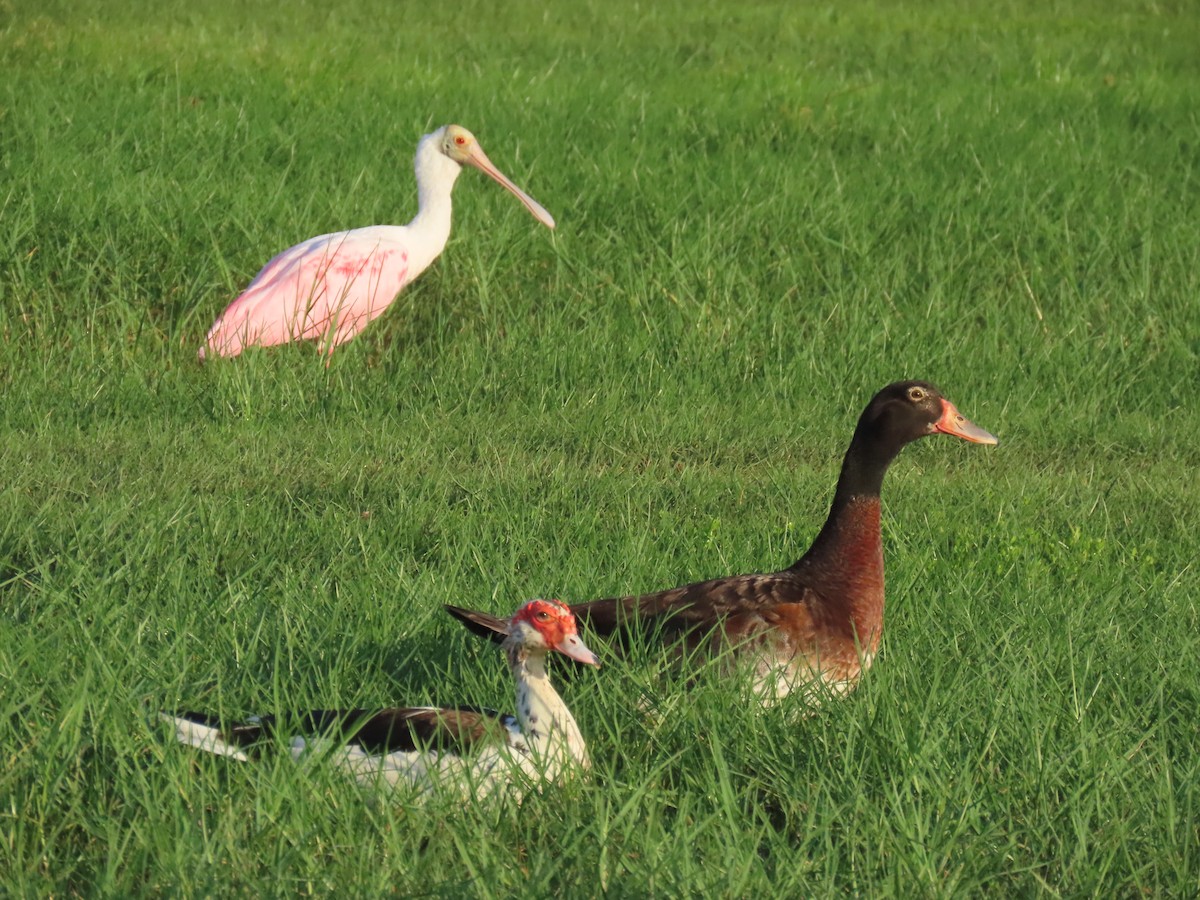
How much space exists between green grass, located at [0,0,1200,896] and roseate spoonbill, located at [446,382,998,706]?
0.13m

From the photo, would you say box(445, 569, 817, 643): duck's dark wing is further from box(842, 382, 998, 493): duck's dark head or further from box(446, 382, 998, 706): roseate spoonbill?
box(842, 382, 998, 493): duck's dark head

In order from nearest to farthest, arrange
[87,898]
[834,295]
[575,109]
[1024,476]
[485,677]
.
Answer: [87,898] → [485,677] → [1024,476] → [834,295] → [575,109]

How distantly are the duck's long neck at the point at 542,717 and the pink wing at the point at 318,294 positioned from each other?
4.17 meters

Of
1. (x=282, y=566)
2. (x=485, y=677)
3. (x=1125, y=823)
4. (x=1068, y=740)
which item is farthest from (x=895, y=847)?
(x=282, y=566)

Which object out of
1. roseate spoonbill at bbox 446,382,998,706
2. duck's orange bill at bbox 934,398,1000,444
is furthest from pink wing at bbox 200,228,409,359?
roseate spoonbill at bbox 446,382,998,706

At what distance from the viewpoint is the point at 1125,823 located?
3035mm

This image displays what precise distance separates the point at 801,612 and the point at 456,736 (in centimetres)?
110

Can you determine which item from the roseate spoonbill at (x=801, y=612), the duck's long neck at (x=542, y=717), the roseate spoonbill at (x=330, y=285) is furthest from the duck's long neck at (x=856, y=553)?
the roseate spoonbill at (x=330, y=285)

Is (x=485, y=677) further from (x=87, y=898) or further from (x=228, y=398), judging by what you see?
(x=228, y=398)

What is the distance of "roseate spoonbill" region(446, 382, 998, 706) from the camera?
384cm

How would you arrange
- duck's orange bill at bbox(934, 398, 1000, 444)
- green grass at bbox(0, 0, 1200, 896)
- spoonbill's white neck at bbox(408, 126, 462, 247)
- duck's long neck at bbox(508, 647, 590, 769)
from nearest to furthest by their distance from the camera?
green grass at bbox(0, 0, 1200, 896) < duck's long neck at bbox(508, 647, 590, 769) < duck's orange bill at bbox(934, 398, 1000, 444) < spoonbill's white neck at bbox(408, 126, 462, 247)

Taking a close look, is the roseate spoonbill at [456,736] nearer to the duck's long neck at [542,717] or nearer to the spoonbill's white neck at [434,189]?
the duck's long neck at [542,717]

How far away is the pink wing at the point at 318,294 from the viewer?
24.1 ft

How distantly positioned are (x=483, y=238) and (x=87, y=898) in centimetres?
594
